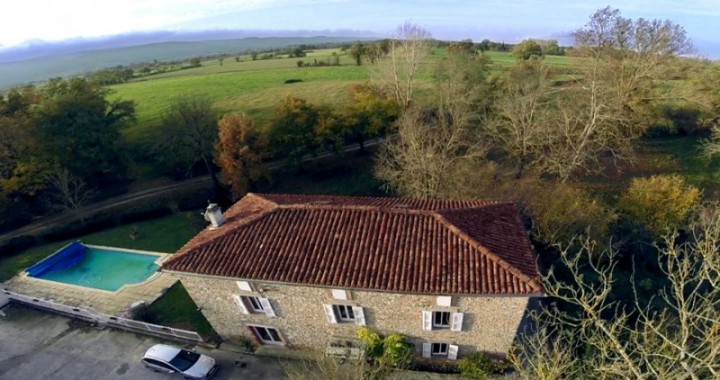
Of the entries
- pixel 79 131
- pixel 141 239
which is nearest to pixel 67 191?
pixel 79 131

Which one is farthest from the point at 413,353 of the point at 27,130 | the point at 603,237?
the point at 27,130

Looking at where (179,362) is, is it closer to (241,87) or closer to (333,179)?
(333,179)

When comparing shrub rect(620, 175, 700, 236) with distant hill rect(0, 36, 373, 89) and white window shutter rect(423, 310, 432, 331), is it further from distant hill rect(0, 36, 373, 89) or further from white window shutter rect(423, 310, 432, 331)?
distant hill rect(0, 36, 373, 89)

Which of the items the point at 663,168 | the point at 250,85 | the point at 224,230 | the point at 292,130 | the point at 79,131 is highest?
the point at 250,85

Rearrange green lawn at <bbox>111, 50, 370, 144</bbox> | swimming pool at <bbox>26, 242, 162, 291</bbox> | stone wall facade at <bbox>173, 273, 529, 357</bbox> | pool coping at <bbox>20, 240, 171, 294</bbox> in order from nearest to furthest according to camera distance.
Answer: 1. stone wall facade at <bbox>173, 273, 529, 357</bbox>
2. pool coping at <bbox>20, 240, 171, 294</bbox>
3. swimming pool at <bbox>26, 242, 162, 291</bbox>
4. green lawn at <bbox>111, 50, 370, 144</bbox>

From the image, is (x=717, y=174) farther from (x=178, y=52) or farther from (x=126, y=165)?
(x=178, y=52)

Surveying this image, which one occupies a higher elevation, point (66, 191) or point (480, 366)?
point (66, 191)

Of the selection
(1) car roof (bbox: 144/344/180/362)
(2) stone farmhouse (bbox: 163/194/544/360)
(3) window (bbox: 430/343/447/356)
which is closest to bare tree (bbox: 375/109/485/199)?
(2) stone farmhouse (bbox: 163/194/544/360)

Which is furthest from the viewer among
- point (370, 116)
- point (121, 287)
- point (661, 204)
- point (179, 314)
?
point (370, 116)
